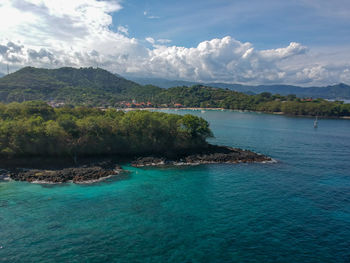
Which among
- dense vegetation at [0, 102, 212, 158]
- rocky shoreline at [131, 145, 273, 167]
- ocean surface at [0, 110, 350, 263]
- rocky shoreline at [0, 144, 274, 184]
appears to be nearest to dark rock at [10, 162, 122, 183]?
rocky shoreline at [0, 144, 274, 184]

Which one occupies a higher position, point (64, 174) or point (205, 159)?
point (205, 159)

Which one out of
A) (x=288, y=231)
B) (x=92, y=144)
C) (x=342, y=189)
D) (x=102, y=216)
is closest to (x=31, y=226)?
(x=102, y=216)

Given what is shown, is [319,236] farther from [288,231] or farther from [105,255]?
[105,255]

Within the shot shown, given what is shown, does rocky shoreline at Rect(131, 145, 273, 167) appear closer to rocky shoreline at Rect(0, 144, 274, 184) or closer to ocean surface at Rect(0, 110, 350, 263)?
rocky shoreline at Rect(0, 144, 274, 184)

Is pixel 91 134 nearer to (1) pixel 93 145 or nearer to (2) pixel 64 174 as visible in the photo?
(1) pixel 93 145

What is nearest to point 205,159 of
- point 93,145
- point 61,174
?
point 93,145

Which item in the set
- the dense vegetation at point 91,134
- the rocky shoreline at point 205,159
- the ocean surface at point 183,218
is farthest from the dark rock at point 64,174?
the rocky shoreline at point 205,159

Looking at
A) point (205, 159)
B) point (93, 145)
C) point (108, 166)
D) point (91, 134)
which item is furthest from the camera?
point (205, 159)
